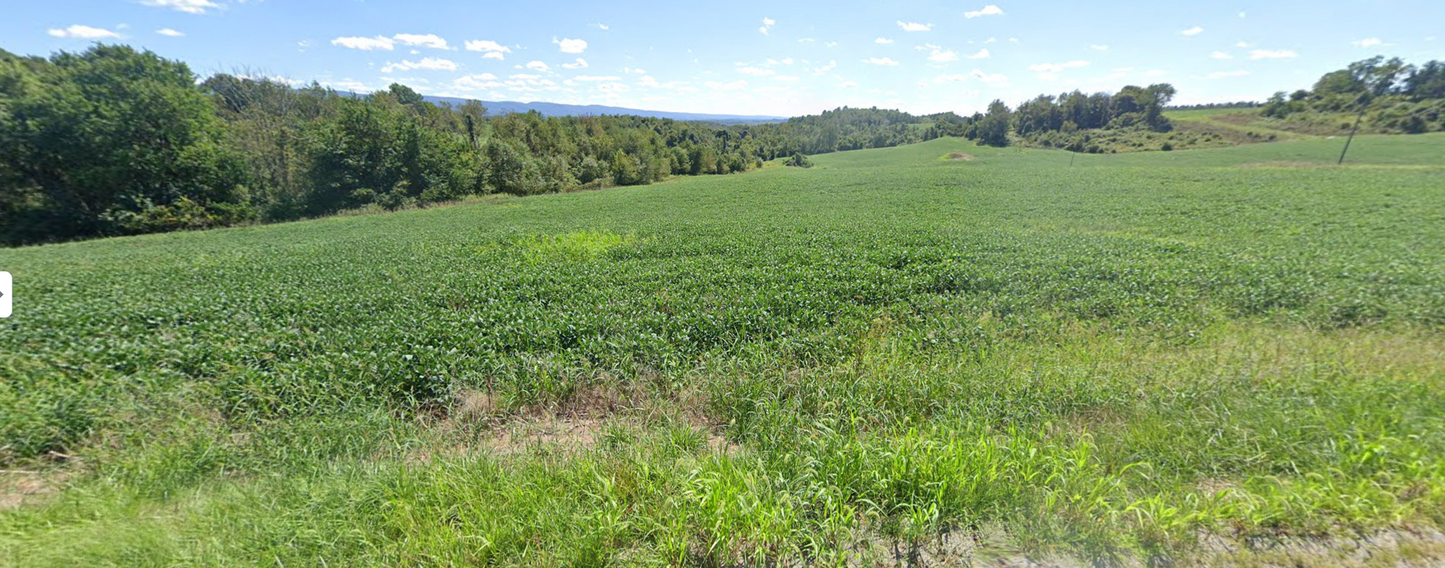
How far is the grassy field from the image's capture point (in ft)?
8.57

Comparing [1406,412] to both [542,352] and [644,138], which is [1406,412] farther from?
[644,138]

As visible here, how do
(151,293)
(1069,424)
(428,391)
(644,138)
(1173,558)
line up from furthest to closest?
(644,138), (151,293), (428,391), (1069,424), (1173,558)

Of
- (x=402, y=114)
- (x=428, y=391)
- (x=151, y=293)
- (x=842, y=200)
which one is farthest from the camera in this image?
(x=402, y=114)

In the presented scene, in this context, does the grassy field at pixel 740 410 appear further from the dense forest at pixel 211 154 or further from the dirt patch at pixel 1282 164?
the dirt patch at pixel 1282 164

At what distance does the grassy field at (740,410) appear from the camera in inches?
103

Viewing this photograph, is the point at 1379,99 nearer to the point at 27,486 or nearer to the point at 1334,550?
the point at 1334,550

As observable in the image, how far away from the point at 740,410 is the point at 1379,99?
93896mm

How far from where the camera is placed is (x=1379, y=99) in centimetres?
5262

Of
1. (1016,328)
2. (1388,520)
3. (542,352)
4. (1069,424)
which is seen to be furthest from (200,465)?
(1016,328)

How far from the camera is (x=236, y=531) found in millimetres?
2764

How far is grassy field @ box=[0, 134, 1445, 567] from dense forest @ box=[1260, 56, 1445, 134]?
2719 inches

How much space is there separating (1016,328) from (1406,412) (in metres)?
3.16

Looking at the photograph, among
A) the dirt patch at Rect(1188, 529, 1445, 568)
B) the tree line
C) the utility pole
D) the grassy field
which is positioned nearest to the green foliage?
the grassy field

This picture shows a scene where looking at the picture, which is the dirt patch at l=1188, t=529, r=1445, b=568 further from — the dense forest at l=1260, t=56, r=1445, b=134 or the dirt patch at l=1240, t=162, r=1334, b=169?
the dense forest at l=1260, t=56, r=1445, b=134
